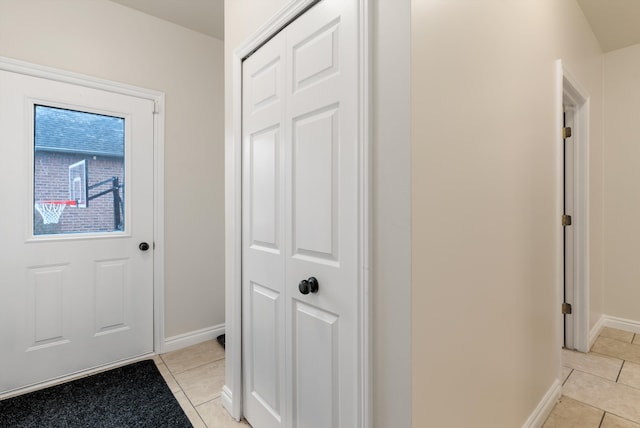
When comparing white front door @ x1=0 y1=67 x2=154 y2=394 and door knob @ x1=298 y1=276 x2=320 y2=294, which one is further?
white front door @ x1=0 y1=67 x2=154 y2=394

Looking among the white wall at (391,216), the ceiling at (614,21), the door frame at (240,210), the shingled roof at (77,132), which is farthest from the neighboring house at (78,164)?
the ceiling at (614,21)

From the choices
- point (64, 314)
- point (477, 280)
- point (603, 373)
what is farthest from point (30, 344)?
point (603, 373)

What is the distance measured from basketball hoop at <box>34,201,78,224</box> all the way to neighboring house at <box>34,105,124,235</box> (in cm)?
2

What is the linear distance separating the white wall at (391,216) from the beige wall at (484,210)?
1.2 inches

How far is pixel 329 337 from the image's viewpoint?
1179 mm

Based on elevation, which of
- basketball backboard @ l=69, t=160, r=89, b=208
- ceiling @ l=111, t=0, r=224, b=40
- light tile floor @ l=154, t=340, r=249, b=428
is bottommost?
light tile floor @ l=154, t=340, r=249, b=428

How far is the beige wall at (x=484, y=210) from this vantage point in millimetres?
952

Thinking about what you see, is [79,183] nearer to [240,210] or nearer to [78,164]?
[78,164]

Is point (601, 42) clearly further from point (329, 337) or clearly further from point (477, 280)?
point (329, 337)

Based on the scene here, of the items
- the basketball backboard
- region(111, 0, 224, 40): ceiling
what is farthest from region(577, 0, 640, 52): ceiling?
the basketball backboard

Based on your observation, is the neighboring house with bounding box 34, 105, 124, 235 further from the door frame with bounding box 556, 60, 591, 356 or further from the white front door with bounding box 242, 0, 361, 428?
the door frame with bounding box 556, 60, 591, 356

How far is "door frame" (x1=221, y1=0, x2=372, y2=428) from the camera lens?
3.31 feet

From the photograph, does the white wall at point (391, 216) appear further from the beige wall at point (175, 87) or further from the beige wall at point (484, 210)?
the beige wall at point (175, 87)

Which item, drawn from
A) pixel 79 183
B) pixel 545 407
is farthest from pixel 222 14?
pixel 545 407
